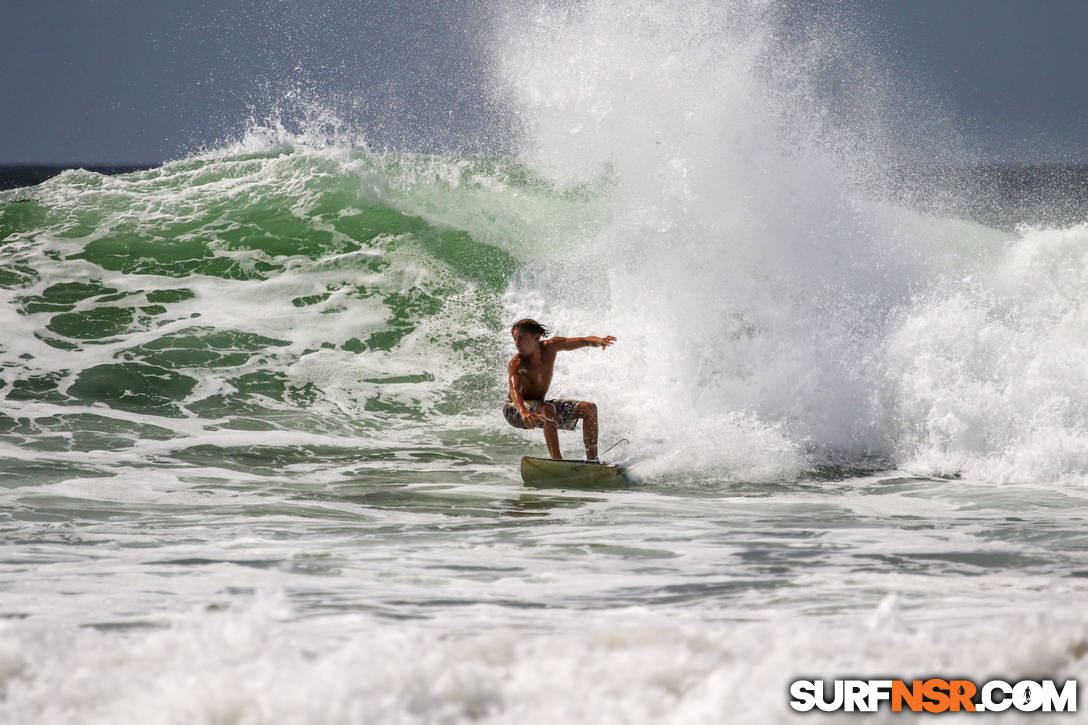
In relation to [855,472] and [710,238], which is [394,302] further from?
[855,472]

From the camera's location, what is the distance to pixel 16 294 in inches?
472

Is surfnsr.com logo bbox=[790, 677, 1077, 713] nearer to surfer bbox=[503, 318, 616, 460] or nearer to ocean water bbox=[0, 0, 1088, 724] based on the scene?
ocean water bbox=[0, 0, 1088, 724]

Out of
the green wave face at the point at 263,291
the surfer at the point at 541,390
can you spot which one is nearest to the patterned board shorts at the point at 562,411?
the surfer at the point at 541,390

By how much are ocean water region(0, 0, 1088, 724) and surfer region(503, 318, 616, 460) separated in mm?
484

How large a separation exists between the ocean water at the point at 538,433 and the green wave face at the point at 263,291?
0.05 metres

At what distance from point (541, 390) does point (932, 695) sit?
212 inches

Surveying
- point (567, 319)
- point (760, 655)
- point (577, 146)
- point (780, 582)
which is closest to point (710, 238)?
point (567, 319)

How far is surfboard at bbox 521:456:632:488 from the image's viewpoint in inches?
281

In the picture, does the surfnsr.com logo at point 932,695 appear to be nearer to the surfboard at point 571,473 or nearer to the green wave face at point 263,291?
the surfboard at point 571,473

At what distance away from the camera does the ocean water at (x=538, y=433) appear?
267cm

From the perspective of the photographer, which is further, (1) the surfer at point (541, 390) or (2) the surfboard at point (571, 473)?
(1) the surfer at point (541, 390)

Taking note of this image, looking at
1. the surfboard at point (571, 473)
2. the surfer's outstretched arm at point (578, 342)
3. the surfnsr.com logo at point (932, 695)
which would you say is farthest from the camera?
the surfer's outstretched arm at point (578, 342)

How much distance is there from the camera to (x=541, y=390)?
756 centimetres

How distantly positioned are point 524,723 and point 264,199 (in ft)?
42.4
